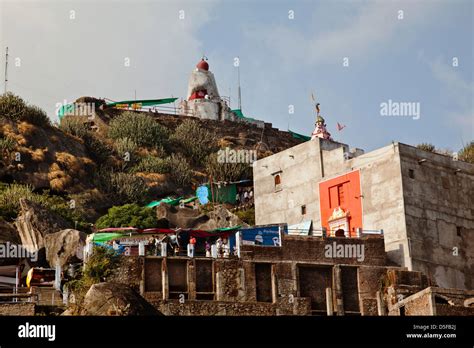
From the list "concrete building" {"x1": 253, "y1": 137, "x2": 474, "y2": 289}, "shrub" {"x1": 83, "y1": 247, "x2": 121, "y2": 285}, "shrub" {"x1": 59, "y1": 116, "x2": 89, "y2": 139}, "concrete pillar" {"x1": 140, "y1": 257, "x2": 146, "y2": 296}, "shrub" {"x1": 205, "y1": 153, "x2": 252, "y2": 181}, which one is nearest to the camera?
"shrub" {"x1": 83, "y1": 247, "x2": 121, "y2": 285}

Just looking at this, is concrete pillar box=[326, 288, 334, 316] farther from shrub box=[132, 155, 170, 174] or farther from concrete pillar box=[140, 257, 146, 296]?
shrub box=[132, 155, 170, 174]

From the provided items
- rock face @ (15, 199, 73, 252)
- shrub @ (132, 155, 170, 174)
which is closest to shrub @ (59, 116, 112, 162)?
shrub @ (132, 155, 170, 174)

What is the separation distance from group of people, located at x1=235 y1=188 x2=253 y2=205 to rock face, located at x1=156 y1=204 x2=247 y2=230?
8234mm

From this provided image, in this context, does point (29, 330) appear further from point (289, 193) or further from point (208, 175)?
point (208, 175)

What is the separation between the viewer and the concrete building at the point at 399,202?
50.3 metres

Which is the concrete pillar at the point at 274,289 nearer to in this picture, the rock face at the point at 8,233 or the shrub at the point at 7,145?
the rock face at the point at 8,233

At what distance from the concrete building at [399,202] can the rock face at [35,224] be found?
14266mm

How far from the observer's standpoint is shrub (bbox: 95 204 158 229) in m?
56.2

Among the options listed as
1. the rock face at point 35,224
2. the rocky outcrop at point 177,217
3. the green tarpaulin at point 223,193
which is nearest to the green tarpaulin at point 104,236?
the rock face at point 35,224

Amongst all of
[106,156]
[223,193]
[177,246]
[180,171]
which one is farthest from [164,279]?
[106,156]

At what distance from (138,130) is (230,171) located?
11209 millimetres

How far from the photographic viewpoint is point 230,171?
72.3 m

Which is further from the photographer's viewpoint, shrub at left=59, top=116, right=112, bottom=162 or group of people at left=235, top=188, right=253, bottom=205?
shrub at left=59, top=116, right=112, bottom=162

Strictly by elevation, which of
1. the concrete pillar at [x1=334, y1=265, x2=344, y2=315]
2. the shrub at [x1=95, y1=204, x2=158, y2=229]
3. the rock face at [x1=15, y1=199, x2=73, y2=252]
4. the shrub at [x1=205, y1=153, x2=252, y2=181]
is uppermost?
the shrub at [x1=205, y1=153, x2=252, y2=181]
